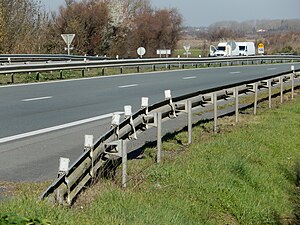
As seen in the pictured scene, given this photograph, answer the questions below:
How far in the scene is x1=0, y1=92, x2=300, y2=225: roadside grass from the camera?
6238 mm

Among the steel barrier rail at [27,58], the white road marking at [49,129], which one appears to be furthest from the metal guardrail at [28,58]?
the white road marking at [49,129]

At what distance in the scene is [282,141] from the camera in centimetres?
1290

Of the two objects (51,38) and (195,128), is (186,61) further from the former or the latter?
(195,128)

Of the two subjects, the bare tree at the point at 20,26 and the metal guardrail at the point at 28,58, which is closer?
the metal guardrail at the point at 28,58

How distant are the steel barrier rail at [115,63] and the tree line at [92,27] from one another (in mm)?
14220

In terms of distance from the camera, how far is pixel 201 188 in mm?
8125

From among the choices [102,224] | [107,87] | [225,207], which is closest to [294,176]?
[225,207]

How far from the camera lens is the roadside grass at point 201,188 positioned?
246 inches

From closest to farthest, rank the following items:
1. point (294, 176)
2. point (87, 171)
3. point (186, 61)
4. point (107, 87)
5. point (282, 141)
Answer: point (87, 171)
point (294, 176)
point (282, 141)
point (107, 87)
point (186, 61)

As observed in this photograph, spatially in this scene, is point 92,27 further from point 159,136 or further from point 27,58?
point 159,136

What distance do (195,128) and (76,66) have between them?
57.0 feet

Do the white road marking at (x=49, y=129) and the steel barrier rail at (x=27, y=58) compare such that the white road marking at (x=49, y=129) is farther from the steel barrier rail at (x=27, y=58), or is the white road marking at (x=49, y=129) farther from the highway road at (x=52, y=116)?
the steel barrier rail at (x=27, y=58)

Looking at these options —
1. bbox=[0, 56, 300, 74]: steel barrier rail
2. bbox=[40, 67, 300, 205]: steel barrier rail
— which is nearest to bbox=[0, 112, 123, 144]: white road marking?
bbox=[40, 67, 300, 205]: steel barrier rail

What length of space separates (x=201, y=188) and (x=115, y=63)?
2571cm
